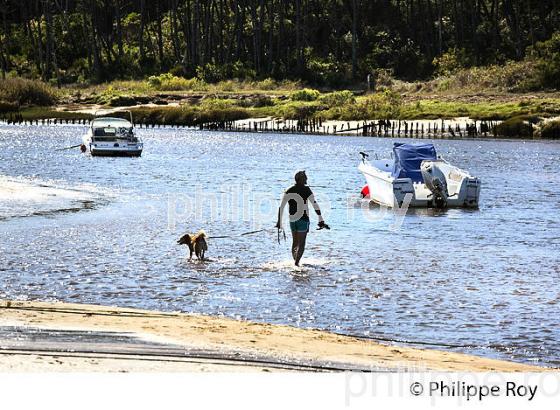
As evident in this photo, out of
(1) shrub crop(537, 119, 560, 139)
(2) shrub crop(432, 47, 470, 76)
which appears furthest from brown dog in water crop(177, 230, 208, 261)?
(2) shrub crop(432, 47, 470, 76)

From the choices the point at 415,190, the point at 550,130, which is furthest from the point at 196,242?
the point at 550,130

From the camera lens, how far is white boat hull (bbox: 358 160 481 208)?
38.7m

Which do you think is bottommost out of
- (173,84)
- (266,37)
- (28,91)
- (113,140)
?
(113,140)

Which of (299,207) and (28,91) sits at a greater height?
(28,91)

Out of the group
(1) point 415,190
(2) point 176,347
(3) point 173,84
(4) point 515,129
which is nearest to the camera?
(2) point 176,347

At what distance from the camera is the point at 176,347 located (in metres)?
13.6

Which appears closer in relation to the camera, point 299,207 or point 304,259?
point 299,207

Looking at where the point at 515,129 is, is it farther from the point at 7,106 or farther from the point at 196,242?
the point at 196,242

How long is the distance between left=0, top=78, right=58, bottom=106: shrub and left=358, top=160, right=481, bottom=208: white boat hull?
272 ft

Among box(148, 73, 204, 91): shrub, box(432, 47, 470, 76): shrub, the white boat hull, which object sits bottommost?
the white boat hull

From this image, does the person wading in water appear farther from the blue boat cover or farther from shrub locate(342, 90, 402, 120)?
shrub locate(342, 90, 402, 120)

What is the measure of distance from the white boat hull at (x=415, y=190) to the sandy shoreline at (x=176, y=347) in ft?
71.6

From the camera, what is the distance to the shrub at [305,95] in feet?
357

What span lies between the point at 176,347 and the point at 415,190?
2718 centimetres
